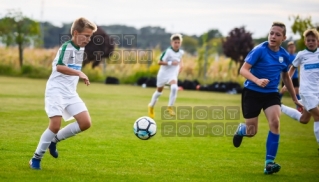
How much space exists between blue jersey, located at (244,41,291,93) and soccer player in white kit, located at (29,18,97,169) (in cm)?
230

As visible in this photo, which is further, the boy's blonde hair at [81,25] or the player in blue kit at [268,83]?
the player in blue kit at [268,83]

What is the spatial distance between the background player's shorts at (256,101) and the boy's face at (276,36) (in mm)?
719

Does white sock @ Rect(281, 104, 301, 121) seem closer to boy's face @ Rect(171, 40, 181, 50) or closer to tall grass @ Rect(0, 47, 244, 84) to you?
boy's face @ Rect(171, 40, 181, 50)

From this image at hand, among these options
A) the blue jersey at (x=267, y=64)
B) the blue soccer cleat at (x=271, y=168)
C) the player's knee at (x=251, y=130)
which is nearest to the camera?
the blue soccer cleat at (x=271, y=168)

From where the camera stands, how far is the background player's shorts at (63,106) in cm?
727

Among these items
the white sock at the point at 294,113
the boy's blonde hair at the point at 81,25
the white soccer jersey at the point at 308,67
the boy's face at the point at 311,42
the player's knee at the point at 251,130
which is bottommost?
the white sock at the point at 294,113

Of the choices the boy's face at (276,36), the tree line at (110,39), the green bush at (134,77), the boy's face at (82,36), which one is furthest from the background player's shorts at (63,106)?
the green bush at (134,77)

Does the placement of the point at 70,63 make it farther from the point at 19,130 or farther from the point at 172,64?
the point at 172,64

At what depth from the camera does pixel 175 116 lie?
15539 mm

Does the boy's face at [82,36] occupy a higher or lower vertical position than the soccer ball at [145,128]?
higher

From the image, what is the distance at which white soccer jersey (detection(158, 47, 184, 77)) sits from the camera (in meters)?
16.6

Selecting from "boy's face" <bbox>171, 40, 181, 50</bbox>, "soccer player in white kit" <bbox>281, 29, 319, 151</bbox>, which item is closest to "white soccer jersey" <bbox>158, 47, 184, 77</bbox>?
"boy's face" <bbox>171, 40, 181, 50</bbox>

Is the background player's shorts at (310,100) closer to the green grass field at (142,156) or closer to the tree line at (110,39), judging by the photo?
the green grass field at (142,156)

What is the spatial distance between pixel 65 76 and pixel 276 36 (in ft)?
9.73
